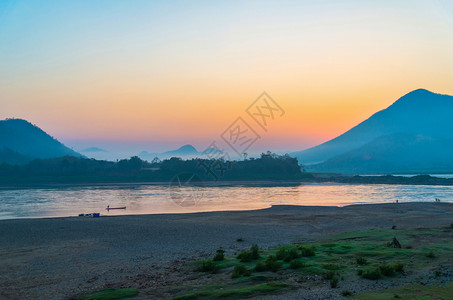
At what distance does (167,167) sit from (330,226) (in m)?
87.3

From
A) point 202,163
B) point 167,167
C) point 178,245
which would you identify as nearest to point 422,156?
point 202,163

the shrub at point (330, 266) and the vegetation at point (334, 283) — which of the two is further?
the shrub at point (330, 266)

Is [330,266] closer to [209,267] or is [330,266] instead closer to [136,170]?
[209,267]

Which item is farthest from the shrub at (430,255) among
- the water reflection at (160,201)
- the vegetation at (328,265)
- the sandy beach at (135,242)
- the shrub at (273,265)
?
the water reflection at (160,201)

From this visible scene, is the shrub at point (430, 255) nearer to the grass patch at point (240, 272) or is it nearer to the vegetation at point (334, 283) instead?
the vegetation at point (334, 283)

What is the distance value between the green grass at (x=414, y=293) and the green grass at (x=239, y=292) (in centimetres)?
197

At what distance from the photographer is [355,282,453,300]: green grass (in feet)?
25.4

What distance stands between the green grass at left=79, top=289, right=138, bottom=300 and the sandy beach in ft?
1.16

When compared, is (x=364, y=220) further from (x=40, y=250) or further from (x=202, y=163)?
(x=202, y=163)

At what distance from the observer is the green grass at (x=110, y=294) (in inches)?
356

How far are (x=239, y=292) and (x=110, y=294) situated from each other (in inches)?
131

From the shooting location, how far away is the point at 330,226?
21.9 meters

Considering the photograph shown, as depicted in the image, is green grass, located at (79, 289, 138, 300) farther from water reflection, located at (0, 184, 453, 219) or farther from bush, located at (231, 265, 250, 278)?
water reflection, located at (0, 184, 453, 219)

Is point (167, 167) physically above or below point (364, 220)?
above
